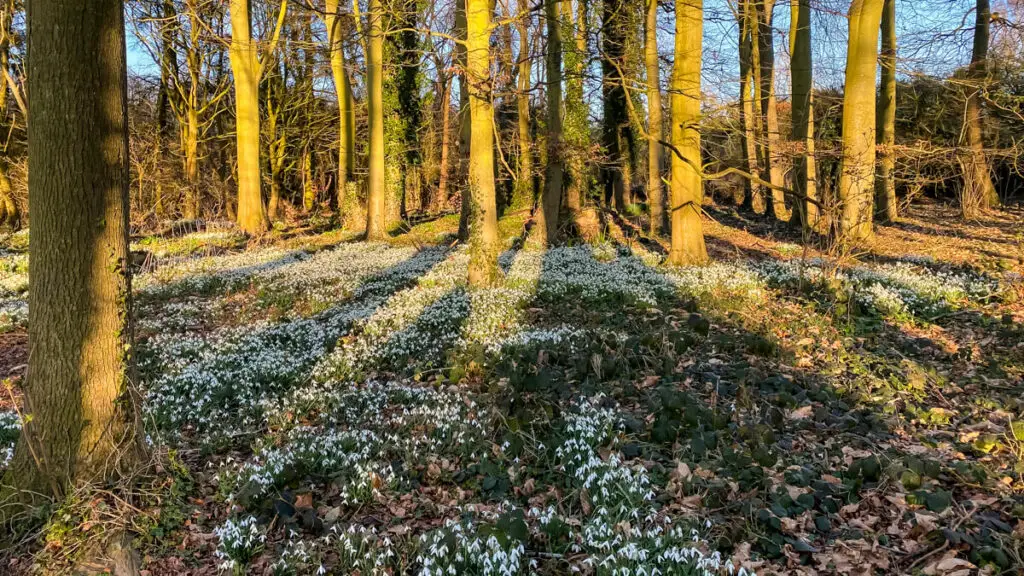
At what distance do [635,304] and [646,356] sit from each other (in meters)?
2.86

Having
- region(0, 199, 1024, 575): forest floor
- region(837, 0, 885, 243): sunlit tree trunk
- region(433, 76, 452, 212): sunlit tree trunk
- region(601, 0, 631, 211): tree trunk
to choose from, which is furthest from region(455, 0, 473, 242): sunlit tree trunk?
region(433, 76, 452, 212): sunlit tree trunk

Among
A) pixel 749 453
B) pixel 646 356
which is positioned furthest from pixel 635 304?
pixel 749 453

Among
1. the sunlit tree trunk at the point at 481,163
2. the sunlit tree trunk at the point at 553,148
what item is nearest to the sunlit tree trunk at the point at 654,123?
the sunlit tree trunk at the point at 553,148

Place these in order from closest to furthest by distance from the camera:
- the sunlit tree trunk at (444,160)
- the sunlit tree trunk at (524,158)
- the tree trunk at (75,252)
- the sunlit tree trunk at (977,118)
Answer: the tree trunk at (75,252), the sunlit tree trunk at (977,118), the sunlit tree trunk at (524,158), the sunlit tree trunk at (444,160)

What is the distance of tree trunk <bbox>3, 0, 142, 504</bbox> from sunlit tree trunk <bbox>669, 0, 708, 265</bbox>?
10.9 m

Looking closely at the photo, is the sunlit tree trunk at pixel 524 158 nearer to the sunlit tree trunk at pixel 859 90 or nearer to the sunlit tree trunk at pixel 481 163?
the sunlit tree trunk at pixel 481 163

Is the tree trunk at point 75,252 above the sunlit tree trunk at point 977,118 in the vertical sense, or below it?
below

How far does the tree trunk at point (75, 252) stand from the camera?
4.27m

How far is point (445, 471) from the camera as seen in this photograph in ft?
16.7

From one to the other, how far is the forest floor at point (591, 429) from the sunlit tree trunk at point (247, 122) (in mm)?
11437

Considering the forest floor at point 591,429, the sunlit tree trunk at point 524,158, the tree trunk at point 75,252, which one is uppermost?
the sunlit tree trunk at point 524,158

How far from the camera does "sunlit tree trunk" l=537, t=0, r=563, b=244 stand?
1742 cm

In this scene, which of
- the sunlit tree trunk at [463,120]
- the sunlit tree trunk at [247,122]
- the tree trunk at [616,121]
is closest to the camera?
the sunlit tree trunk at [463,120]

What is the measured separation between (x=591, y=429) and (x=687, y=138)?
9.93 metres
